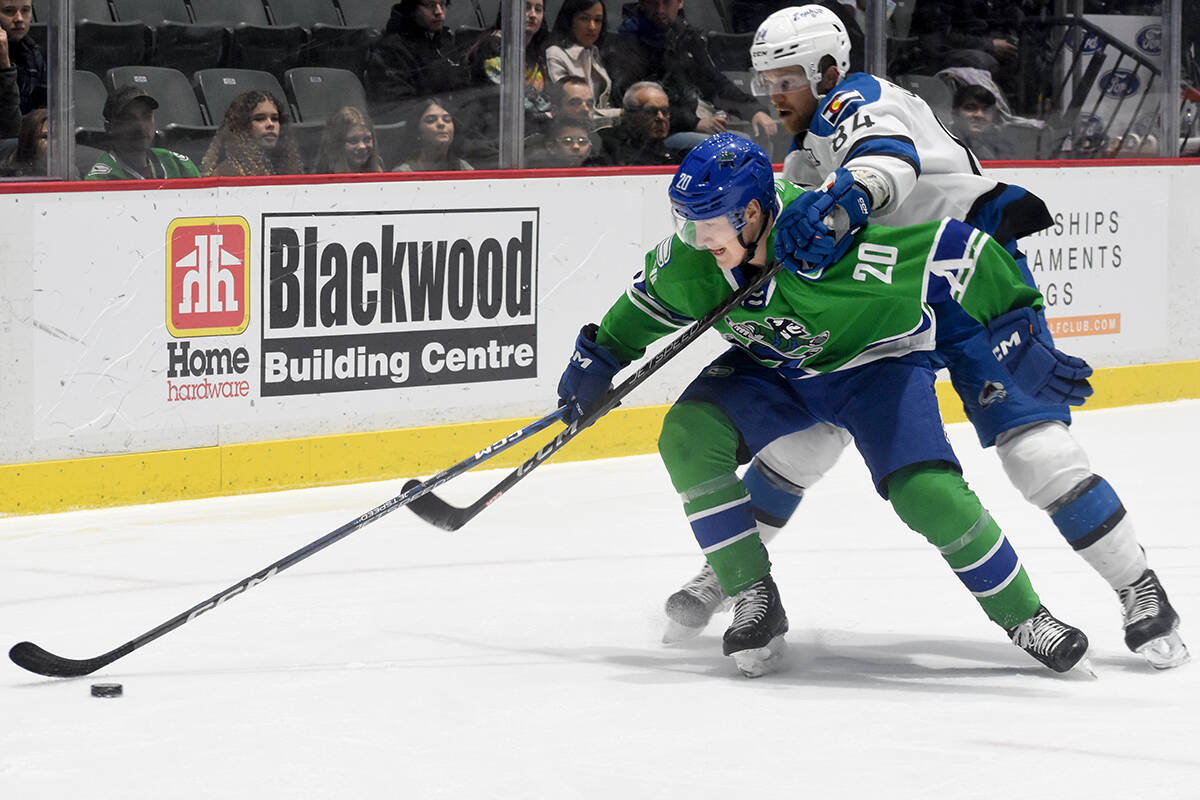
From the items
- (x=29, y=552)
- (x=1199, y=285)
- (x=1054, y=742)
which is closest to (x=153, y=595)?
(x=29, y=552)

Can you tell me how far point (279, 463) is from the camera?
5.41 m

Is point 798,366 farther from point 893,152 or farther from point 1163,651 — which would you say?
point 1163,651

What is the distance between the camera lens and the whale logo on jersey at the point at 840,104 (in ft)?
11.5

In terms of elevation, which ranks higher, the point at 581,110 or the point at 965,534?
the point at 581,110

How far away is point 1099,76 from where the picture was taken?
24.8 feet

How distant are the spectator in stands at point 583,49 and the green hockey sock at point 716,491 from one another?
9.87ft

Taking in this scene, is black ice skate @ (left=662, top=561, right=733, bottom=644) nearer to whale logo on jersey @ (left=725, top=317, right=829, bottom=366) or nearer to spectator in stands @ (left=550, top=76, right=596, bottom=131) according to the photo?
whale logo on jersey @ (left=725, top=317, right=829, bottom=366)

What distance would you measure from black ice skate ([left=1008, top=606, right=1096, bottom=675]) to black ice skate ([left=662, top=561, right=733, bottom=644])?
0.65m

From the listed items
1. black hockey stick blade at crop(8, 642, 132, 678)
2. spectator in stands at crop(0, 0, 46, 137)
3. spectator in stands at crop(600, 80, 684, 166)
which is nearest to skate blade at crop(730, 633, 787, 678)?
black hockey stick blade at crop(8, 642, 132, 678)

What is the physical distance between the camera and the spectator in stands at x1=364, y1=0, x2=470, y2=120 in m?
5.75

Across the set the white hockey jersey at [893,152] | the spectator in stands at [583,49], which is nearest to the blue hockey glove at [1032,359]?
the white hockey jersey at [893,152]

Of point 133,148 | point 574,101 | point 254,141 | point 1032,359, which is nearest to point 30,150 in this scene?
point 133,148

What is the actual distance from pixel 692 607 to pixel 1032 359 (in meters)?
0.81

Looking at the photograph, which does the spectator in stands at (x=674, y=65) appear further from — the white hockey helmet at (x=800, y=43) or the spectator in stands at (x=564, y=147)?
the white hockey helmet at (x=800, y=43)
